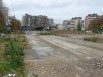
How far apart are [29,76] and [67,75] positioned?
5.89ft

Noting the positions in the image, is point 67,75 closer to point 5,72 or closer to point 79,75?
point 79,75

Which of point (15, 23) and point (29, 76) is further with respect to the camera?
point (15, 23)

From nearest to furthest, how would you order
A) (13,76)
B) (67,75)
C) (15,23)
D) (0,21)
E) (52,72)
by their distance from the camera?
(13,76) < (67,75) < (52,72) < (0,21) < (15,23)

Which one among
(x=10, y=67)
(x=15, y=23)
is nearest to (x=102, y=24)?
(x=15, y=23)

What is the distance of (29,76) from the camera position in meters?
14.6

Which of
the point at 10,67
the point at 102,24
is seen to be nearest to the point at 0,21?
the point at 10,67

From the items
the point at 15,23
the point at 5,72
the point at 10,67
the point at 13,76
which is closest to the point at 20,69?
the point at 10,67

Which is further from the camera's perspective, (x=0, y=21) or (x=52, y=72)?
(x=0, y=21)

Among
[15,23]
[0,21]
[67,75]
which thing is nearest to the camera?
[67,75]

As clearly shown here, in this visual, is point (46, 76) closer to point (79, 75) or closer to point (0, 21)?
point (79, 75)

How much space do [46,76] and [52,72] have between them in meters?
1.32

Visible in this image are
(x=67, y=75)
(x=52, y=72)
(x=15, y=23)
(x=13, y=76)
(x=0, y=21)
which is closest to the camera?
(x=13, y=76)

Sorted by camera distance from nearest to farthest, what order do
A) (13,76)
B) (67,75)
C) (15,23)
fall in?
1. (13,76)
2. (67,75)
3. (15,23)

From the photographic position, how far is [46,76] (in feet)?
48.2
